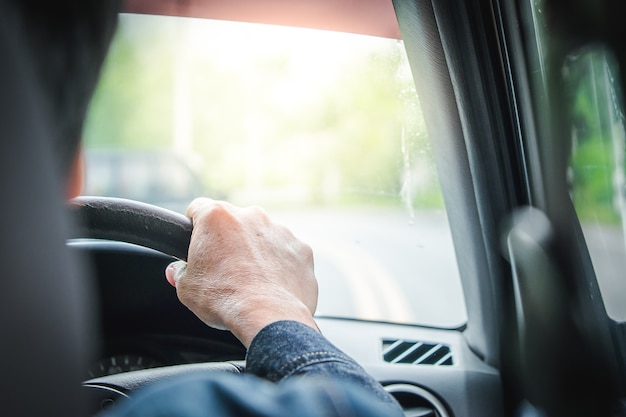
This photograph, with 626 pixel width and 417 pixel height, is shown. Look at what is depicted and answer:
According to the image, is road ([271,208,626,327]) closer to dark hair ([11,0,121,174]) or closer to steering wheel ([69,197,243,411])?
steering wheel ([69,197,243,411])

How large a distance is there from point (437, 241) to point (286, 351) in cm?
138

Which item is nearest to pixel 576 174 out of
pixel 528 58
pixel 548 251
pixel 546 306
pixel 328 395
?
pixel 548 251

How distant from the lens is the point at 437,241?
2.10 meters

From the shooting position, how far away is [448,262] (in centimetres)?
211

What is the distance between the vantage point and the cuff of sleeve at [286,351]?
2.55ft

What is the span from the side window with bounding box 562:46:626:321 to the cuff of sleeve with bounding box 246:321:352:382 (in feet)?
1.80

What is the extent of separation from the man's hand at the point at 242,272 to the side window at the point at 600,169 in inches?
21.9

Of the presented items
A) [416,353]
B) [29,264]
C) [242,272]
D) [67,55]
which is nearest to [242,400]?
[29,264]

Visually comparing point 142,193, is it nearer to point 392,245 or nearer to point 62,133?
point 392,245

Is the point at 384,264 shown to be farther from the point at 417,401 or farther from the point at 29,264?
the point at 29,264

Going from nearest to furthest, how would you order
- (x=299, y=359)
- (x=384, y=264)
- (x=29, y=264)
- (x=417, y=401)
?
(x=29, y=264), (x=299, y=359), (x=417, y=401), (x=384, y=264)

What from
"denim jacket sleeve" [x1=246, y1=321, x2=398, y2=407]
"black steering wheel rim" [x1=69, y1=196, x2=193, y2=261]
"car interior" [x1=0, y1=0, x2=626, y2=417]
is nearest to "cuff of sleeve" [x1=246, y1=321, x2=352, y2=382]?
"denim jacket sleeve" [x1=246, y1=321, x2=398, y2=407]

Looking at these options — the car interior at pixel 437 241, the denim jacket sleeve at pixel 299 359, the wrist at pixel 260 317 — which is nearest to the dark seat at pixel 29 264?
the car interior at pixel 437 241

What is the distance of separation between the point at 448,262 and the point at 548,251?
919mm
